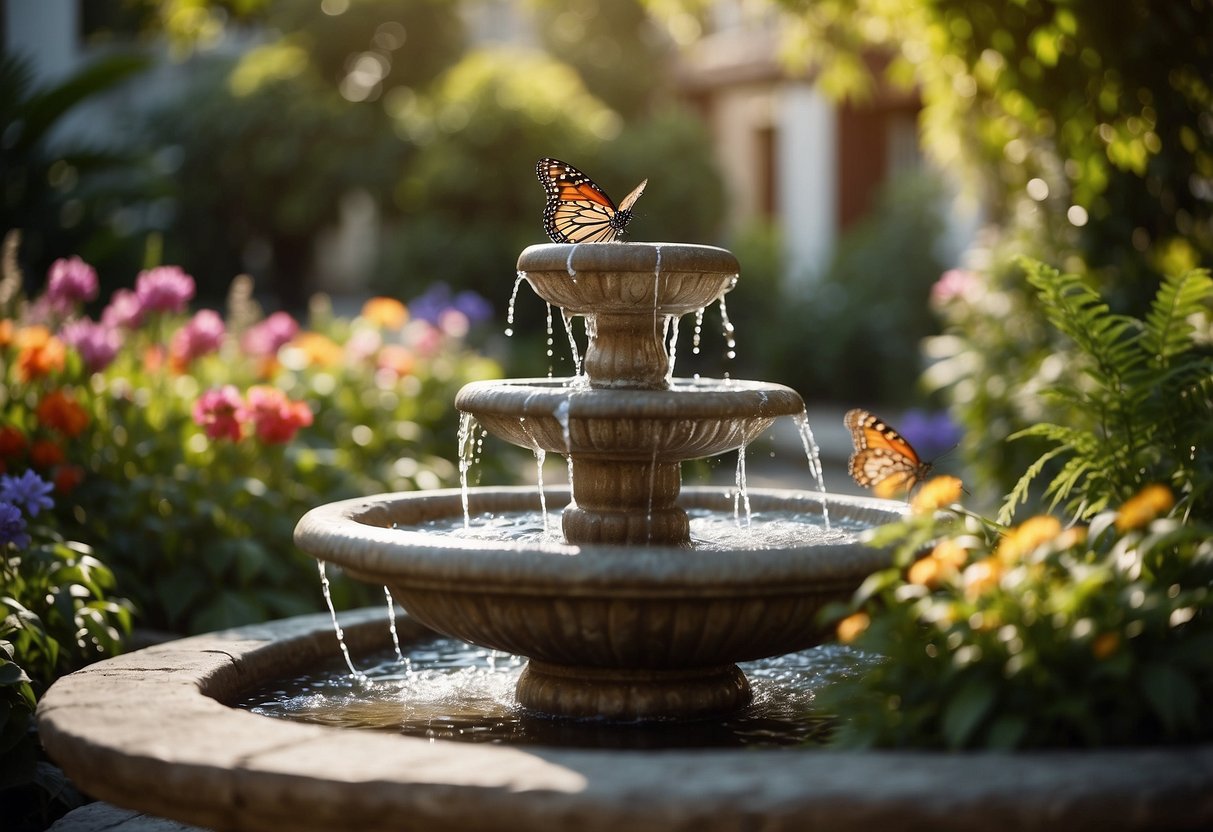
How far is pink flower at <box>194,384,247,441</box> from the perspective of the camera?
6.31 meters

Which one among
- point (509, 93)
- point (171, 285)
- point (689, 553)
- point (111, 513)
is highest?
point (509, 93)

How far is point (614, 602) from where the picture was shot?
360 cm

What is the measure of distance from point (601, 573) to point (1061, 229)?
18.5 ft

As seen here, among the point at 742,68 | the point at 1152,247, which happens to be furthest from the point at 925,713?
the point at 742,68

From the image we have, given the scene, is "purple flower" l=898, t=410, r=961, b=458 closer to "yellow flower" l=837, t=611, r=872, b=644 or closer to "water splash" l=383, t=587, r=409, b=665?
"water splash" l=383, t=587, r=409, b=665

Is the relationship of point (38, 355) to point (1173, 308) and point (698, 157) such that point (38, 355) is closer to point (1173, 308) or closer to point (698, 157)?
point (1173, 308)

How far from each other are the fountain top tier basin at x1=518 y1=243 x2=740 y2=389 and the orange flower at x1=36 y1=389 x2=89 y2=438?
2.62 m

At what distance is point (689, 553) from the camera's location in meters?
3.49

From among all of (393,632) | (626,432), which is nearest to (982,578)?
(626,432)

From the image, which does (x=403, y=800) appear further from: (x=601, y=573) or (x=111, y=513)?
(x=111, y=513)

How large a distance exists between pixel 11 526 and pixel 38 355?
214 centimetres

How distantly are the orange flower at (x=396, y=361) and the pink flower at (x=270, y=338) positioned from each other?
54cm

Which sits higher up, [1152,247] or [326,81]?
[326,81]

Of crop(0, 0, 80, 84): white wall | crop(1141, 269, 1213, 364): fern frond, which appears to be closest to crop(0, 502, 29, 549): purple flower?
crop(1141, 269, 1213, 364): fern frond
